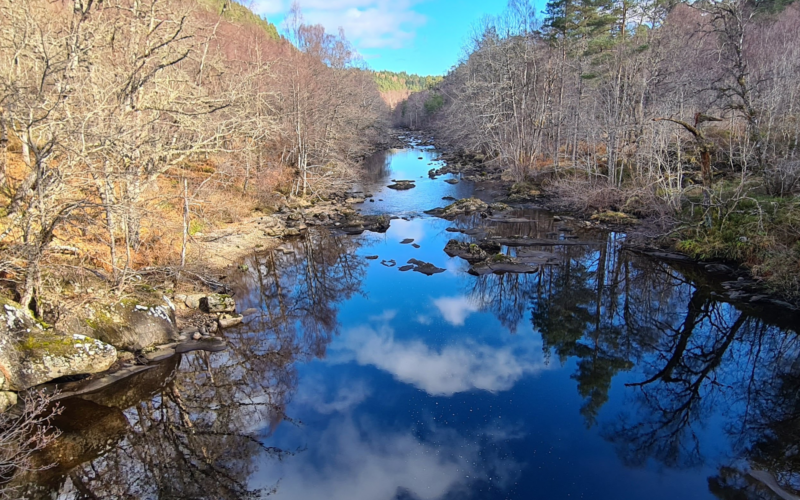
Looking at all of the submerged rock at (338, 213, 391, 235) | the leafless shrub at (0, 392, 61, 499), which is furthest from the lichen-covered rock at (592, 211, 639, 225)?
the leafless shrub at (0, 392, 61, 499)

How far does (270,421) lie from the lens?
962 centimetres

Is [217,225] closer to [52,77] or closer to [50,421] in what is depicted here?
[52,77]

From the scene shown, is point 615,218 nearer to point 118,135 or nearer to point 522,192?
point 522,192

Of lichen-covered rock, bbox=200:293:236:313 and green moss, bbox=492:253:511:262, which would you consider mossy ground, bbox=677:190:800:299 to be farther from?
lichen-covered rock, bbox=200:293:236:313

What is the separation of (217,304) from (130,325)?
8.75 feet

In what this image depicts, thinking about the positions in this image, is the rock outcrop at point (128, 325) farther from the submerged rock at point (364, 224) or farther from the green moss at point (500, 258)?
the submerged rock at point (364, 224)

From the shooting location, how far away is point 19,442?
8.17m

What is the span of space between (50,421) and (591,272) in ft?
55.8

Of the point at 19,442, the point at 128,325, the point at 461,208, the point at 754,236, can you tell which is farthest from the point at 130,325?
the point at 754,236

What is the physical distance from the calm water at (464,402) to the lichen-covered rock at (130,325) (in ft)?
3.40

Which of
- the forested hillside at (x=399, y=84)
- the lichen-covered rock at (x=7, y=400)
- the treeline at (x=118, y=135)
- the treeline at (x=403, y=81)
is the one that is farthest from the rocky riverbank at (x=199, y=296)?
the treeline at (x=403, y=81)

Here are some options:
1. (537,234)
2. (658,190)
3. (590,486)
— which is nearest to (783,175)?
(658,190)

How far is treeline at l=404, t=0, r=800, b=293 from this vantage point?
16.9 meters

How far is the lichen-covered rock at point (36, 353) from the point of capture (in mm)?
9469
